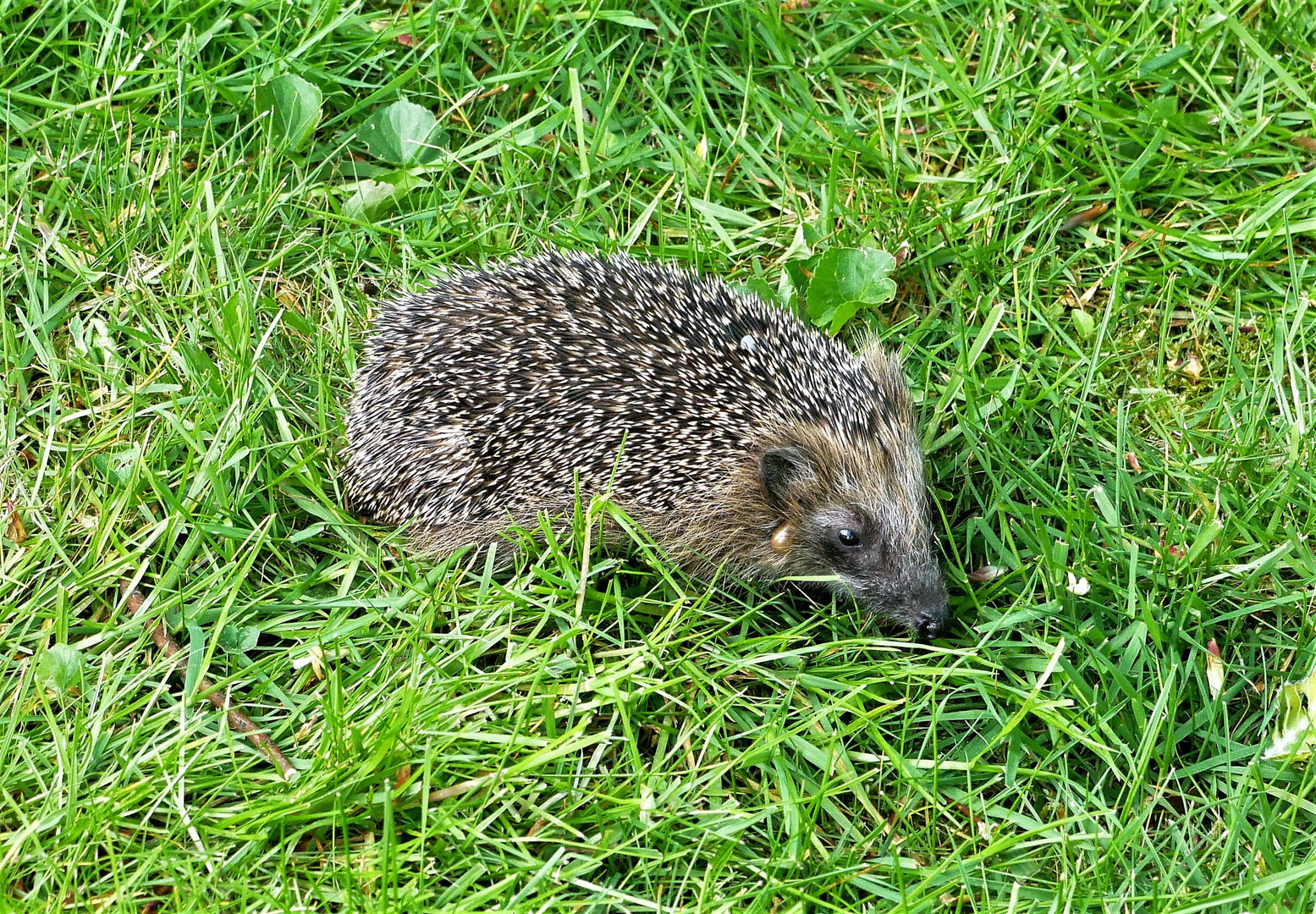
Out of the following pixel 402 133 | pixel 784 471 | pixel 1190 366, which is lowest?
pixel 784 471

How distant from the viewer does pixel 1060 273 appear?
6324 mm

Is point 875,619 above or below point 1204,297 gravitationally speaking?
below

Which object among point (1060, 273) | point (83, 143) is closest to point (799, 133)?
point (1060, 273)

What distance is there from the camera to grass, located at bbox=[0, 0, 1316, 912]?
471 centimetres

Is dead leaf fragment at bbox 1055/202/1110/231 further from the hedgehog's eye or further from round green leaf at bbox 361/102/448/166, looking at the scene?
round green leaf at bbox 361/102/448/166

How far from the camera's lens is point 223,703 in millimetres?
5121

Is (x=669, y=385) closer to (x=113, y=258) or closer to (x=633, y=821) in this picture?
(x=633, y=821)

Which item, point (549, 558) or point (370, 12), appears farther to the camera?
point (370, 12)

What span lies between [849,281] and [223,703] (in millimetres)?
3175

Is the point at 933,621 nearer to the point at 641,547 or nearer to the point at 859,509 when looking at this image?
the point at 859,509

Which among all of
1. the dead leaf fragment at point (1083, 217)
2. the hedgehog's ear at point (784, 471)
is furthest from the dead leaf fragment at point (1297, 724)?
the dead leaf fragment at point (1083, 217)

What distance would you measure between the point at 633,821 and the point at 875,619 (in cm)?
137

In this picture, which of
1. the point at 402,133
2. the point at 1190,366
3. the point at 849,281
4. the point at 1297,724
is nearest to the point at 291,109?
the point at 402,133

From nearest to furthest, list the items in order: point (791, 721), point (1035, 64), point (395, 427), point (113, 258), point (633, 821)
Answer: point (633, 821) < point (791, 721) < point (395, 427) < point (113, 258) < point (1035, 64)
